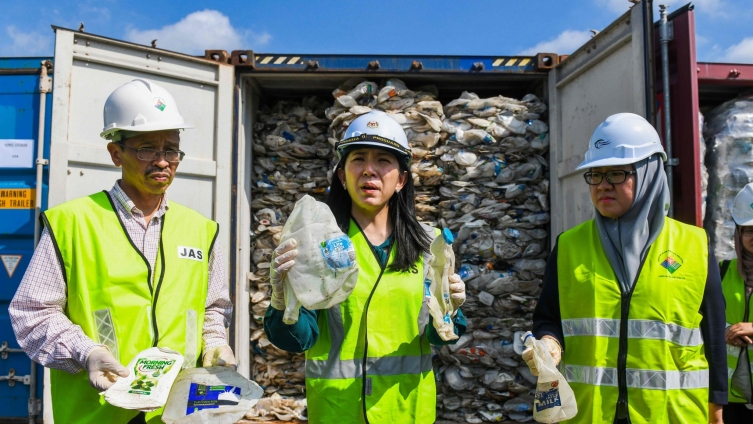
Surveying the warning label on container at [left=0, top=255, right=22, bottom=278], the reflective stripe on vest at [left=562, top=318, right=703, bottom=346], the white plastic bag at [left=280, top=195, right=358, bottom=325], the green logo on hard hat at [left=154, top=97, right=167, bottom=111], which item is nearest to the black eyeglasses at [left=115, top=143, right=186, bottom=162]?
the green logo on hard hat at [left=154, top=97, right=167, bottom=111]

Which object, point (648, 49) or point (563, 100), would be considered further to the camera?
point (563, 100)

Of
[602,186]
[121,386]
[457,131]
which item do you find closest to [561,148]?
[457,131]

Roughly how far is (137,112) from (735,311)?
3054 millimetres

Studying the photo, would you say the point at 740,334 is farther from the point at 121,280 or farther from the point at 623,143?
the point at 121,280

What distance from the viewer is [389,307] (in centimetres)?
206

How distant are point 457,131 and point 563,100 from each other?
2.75 ft

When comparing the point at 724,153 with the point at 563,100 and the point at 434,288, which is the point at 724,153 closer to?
the point at 563,100

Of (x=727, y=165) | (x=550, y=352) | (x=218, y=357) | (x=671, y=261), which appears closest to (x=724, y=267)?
(x=727, y=165)

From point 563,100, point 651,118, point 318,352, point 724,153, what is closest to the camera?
point 318,352

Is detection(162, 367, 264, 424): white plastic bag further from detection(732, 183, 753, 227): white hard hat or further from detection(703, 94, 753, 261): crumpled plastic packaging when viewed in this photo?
detection(703, 94, 753, 261): crumpled plastic packaging

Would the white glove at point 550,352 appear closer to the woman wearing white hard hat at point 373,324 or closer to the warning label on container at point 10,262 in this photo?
the woman wearing white hard hat at point 373,324

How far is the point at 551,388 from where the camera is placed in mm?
1947

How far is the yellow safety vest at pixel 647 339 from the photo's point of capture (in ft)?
6.61

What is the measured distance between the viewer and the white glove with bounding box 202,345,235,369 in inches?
77.5
